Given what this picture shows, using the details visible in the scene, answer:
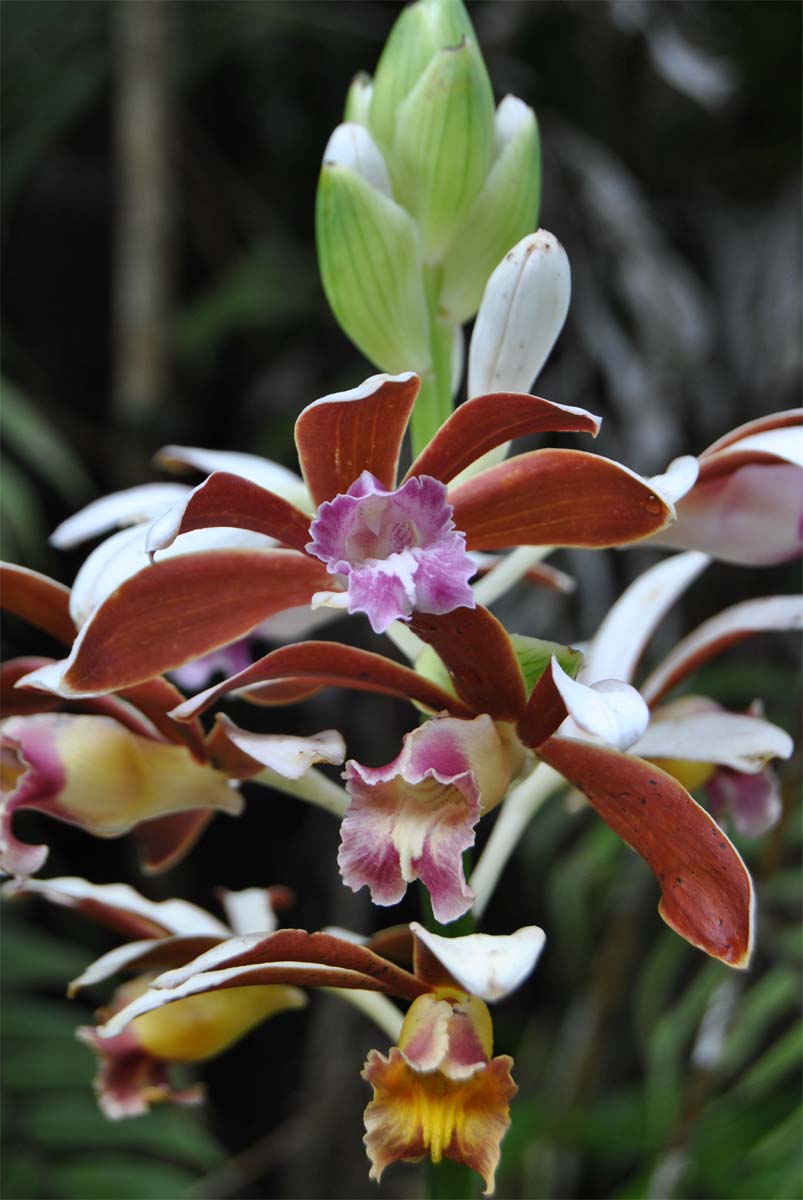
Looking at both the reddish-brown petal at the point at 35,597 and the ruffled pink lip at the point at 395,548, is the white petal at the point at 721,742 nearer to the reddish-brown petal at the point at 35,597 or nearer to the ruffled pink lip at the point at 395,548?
the ruffled pink lip at the point at 395,548

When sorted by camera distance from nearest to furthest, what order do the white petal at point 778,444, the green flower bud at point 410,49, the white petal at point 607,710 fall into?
the white petal at point 607,710, the white petal at point 778,444, the green flower bud at point 410,49

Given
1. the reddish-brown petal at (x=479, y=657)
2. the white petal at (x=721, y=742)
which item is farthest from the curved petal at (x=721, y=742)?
the reddish-brown petal at (x=479, y=657)

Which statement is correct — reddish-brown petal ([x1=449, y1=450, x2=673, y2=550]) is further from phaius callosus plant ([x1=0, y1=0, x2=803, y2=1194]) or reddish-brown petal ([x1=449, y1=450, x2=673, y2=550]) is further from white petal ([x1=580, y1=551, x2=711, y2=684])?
white petal ([x1=580, y1=551, x2=711, y2=684])

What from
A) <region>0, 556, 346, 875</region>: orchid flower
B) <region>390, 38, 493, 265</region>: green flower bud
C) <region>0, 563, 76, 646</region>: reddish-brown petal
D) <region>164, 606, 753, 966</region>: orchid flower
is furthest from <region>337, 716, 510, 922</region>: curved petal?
<region>390, 38, 493, 265</region>: green flower bud

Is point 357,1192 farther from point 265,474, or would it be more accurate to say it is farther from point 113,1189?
point 265,474

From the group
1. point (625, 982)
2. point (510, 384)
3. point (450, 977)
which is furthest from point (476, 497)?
point (625, 982)

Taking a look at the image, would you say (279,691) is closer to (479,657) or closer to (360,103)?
(479,657)

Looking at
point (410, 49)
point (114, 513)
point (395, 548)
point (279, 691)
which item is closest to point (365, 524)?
point (395, 548)
